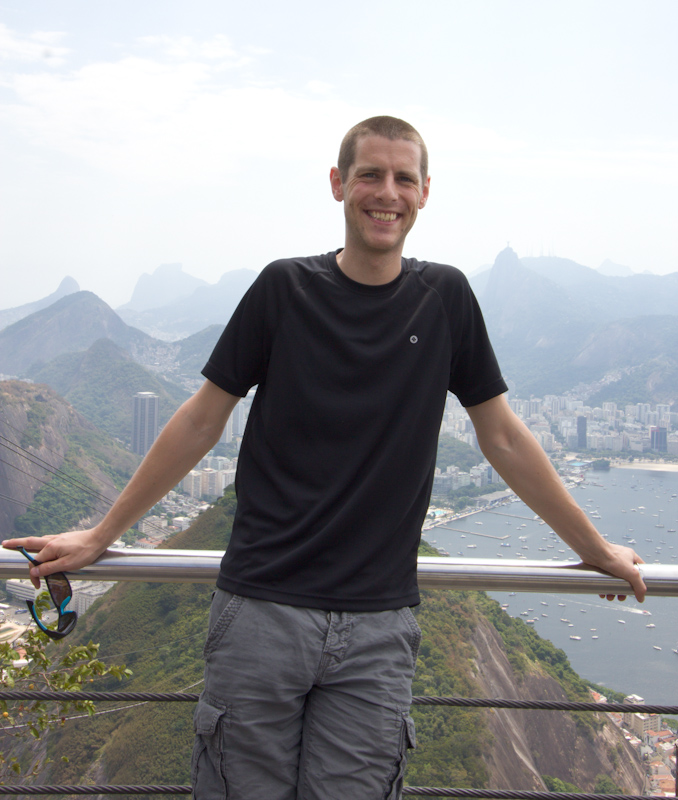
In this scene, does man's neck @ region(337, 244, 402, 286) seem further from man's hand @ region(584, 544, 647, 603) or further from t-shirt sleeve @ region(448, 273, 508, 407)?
man's hand @ region(584, 544, 647, 603)

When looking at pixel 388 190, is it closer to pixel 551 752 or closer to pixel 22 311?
pixel 551 752

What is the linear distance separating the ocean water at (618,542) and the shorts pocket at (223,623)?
0.65 metres

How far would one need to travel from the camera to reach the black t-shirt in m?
1.16

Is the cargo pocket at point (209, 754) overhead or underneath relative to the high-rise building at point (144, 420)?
overhead

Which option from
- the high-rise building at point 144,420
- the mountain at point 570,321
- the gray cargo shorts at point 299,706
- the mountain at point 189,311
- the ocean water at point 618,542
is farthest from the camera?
the mountain at point 189,311

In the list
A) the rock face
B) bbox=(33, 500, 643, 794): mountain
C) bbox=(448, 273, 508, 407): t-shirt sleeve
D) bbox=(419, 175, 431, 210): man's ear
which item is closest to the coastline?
bbox=(33, 500, 643, 794): mountain

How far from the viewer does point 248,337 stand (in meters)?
1.24

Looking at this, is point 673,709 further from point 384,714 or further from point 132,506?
point 132,506

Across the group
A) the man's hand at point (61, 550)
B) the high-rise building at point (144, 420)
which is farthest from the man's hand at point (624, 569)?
the high-rise building at point (144, 420)

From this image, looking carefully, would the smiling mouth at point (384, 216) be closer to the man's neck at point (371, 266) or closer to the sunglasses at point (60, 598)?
the man's neck at point (371, 266)

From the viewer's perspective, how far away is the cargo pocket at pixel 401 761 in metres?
1.17

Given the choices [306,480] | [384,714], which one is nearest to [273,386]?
[306,480]

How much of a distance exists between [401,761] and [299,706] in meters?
0.21

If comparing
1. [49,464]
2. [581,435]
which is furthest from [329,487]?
[581,435]
